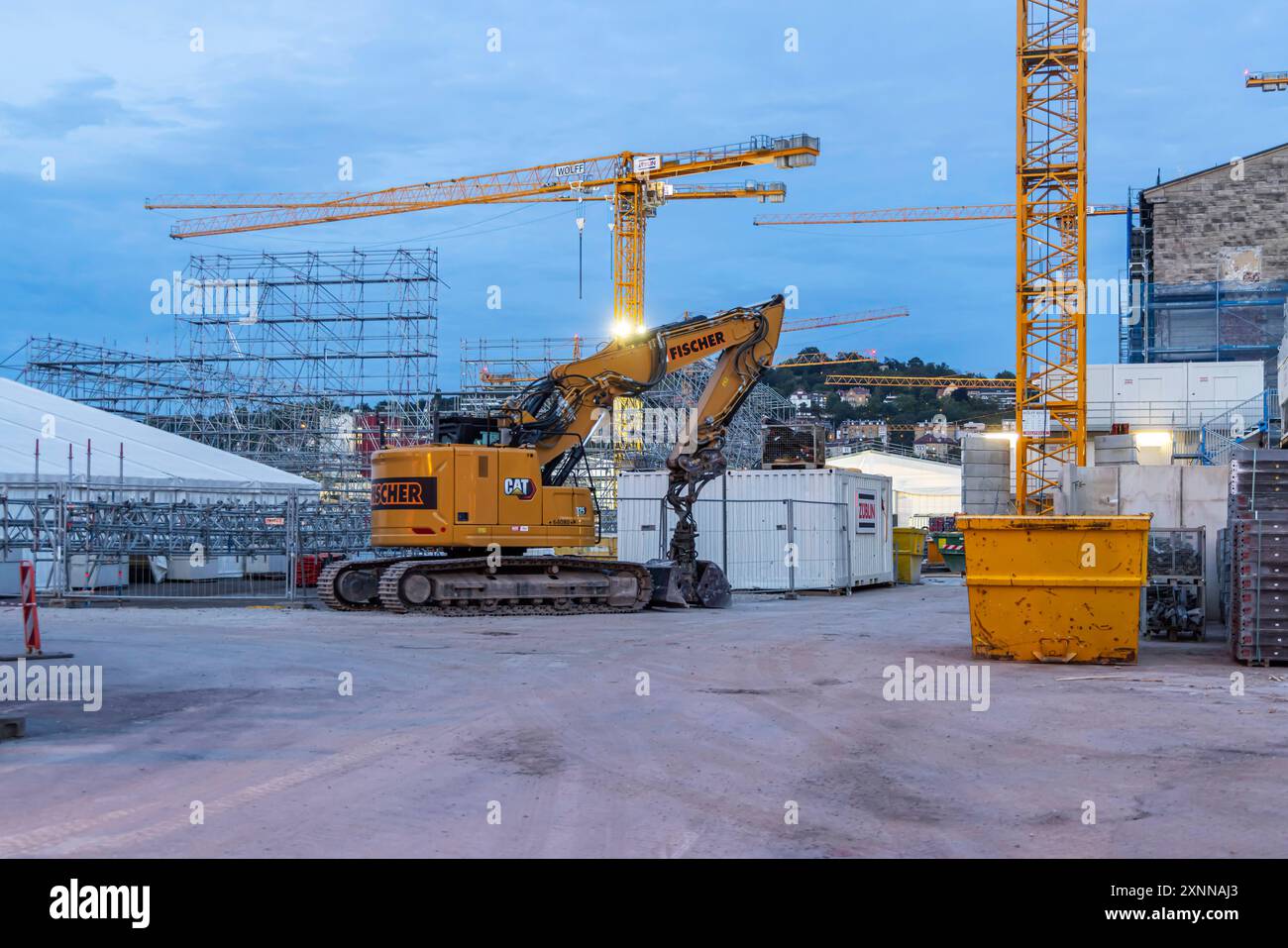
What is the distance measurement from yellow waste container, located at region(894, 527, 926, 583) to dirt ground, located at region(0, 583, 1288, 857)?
2083 centimetres

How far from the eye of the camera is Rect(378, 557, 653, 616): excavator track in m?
21.6

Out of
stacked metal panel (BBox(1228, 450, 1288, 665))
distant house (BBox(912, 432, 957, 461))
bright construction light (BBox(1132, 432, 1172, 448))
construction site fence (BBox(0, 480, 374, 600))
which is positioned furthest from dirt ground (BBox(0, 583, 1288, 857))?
distant house (BBox(912, 432, 957, 461))

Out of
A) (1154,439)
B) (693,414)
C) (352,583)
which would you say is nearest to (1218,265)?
(1154,439)

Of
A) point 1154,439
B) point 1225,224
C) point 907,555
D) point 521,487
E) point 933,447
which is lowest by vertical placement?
point 907,555

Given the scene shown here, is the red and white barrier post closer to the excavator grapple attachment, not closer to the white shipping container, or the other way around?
the excavator grapple attachment

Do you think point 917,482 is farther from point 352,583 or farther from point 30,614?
point 30,614

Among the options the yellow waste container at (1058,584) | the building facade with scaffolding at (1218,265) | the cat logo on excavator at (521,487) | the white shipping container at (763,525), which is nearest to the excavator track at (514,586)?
the cat logo on excavator at (521,487)

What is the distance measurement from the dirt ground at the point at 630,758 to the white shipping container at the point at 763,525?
12.9 m

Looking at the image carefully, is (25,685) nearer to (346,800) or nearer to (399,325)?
(346,800)

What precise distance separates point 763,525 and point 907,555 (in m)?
9.01

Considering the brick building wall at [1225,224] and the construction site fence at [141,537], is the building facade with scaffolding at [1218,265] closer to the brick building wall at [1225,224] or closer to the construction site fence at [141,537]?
the brick building wall at [1225,224]

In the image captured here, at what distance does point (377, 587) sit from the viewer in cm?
2238

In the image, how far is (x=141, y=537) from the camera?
2677 cm

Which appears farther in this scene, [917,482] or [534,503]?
[917,482]
